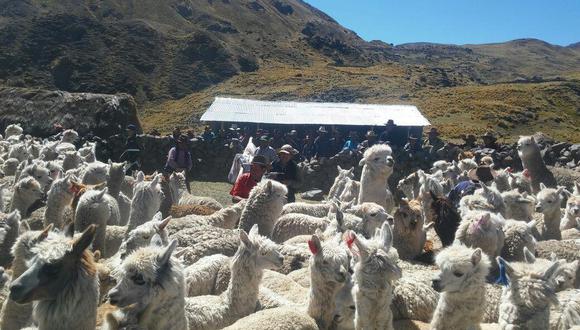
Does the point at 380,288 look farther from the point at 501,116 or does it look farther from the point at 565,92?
the point at 565,92

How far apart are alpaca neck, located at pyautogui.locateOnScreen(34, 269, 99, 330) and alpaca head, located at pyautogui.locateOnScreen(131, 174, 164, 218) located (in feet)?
12.1

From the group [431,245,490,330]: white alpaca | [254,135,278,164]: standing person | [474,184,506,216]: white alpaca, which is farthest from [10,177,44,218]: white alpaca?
[474,184,506,216]: white alpaca

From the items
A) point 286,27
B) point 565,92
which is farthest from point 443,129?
point 286,27

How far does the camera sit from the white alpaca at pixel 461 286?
3.89 meters

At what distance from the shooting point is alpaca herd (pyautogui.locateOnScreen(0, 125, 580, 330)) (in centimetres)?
351

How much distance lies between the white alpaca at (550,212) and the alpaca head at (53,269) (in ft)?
22.8

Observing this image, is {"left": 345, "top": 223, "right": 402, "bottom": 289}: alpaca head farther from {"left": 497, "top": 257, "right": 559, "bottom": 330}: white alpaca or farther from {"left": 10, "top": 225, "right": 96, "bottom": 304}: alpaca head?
{"left": 10, "top": 225, "right": 96, "bottom": 304}: alpaca head

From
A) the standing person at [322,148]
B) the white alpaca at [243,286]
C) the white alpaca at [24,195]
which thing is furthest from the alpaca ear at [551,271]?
the standing person at [322,148]

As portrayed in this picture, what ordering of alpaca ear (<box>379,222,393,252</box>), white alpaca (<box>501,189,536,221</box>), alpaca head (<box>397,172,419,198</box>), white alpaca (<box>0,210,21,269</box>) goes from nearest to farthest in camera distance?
1. alpaca ear (<box>379,222,393,252</box>)
2. white alpaca (<box>0,210,21,269</box>)
3. white alpaca (<box>501,189,536,221</box>)
4. alpaca head (<box>397,172,419,198</box>)

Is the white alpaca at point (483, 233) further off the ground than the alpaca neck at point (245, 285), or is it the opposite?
the white alpaca at point (483, 233)

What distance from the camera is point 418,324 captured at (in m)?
4.71

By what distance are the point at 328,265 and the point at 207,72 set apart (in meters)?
77.5

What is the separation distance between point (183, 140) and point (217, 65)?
71.4 m

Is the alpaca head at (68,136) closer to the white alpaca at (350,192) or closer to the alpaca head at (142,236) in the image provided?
the white alpaca at (350,192)
